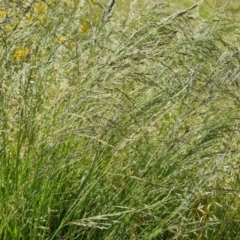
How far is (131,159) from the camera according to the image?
256 cm

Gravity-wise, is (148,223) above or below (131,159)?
below

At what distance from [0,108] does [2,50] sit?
1.03 ft

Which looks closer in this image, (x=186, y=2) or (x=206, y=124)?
(x=206, y=124)

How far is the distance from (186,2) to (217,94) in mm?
12148

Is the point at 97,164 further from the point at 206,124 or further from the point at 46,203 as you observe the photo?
the point at 206,124

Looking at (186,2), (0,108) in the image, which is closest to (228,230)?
(0,108)

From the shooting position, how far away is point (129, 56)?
2.27 m

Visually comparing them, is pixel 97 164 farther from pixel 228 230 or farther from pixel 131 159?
pixel 228 230

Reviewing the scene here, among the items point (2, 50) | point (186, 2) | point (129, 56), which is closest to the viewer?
point (129, 56)

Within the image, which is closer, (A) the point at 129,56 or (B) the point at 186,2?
(A) the point at 129,56

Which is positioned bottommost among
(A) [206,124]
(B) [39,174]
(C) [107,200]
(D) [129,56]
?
(C) [107,200]

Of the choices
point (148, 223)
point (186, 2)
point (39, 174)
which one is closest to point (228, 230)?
point (148, 223)

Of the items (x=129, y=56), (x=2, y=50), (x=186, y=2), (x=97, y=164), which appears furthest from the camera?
(x=186, y=2)

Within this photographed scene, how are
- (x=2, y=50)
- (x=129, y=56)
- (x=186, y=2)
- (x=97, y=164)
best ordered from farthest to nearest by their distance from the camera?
(x=186, y=2) → (x=2, y=50) → (x=97, y=164) → (x=129, y=56)
